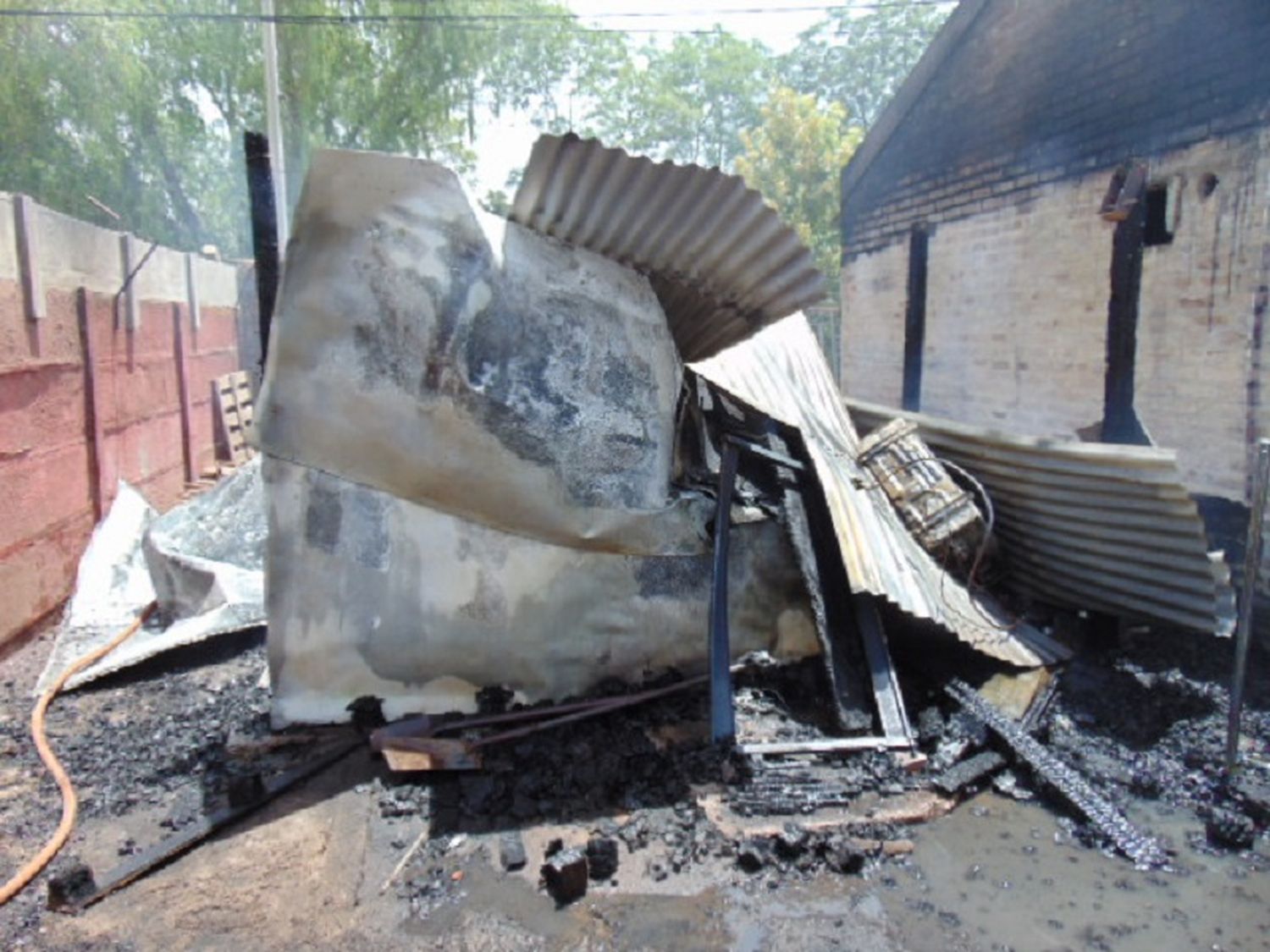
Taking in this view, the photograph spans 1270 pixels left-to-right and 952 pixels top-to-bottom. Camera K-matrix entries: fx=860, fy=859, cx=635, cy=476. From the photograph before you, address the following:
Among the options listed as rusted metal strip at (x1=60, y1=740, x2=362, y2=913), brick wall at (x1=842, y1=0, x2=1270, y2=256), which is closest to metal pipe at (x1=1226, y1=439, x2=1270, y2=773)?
brick wall at (x1=842, y1=0, x2=1270, y2=256)

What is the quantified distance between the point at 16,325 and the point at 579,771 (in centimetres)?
535

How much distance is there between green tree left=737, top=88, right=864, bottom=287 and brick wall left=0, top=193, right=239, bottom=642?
15253 mm

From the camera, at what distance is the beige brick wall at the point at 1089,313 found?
575cm

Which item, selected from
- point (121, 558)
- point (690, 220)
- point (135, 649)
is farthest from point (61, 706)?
point (690, 220)

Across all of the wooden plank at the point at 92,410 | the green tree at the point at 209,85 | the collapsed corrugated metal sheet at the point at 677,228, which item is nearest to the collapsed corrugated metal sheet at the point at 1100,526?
the collapsed corrugated metal sheet at the point at 677,228

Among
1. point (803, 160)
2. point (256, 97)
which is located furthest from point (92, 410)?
point (803, 160)

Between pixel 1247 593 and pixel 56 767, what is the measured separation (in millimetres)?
5653

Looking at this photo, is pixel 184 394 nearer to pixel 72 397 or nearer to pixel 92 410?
pixel 92 410

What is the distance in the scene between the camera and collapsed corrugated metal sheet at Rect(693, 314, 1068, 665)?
14.8 ft

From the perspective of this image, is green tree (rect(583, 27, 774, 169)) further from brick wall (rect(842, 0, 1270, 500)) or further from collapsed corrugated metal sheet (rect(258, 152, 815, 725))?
collapsed corrugated metal sheet (rect(258, 152, 815, 725))

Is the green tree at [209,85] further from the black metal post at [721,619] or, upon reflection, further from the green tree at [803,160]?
the black metal post at [721,619]

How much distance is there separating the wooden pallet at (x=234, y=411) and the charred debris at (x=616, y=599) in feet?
24.3

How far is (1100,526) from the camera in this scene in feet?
16.7

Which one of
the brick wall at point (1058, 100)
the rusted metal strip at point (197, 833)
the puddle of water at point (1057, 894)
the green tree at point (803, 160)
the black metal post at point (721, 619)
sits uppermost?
the green tree at point (803, 160)
